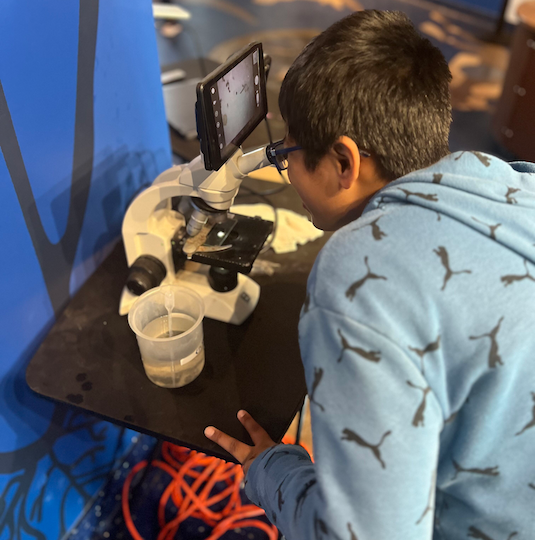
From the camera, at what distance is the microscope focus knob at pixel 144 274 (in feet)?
3.45

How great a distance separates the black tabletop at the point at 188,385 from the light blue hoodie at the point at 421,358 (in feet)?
0.96

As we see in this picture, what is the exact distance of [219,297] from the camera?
1083 millimetres

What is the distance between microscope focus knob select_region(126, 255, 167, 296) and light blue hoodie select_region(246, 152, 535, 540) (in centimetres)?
48

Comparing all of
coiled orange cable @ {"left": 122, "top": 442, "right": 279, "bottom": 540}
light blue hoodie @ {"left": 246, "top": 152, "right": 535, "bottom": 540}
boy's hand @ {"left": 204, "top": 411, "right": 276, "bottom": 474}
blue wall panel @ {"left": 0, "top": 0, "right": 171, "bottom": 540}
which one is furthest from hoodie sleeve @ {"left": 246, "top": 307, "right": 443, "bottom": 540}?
coiled orange cable @ {"left": 122, "top": 442, "right": 279, "bottom": 540}

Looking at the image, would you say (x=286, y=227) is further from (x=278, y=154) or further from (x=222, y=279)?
(x=278, y=154)

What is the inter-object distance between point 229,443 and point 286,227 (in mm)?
636

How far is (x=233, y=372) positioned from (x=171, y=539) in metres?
0.71

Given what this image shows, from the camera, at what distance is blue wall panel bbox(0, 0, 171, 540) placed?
0.93 m

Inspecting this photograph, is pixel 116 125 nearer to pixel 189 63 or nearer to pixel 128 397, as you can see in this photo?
pixel 128 397

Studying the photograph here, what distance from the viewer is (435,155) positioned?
2.56 feet


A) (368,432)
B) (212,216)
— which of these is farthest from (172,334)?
(368,432)

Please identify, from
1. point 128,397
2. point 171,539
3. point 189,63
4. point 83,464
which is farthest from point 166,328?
point 189,63

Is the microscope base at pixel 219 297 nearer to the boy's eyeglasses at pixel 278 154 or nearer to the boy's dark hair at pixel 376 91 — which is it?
the boy's eyeglasses at pixel 278 154

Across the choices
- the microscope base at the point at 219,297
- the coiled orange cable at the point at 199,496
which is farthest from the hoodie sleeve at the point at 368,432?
the coiled orange cable at the point at 199,496
